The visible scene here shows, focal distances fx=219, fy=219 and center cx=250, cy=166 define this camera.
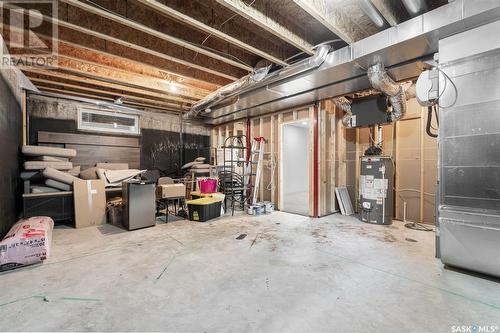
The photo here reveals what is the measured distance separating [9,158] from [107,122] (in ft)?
7.95

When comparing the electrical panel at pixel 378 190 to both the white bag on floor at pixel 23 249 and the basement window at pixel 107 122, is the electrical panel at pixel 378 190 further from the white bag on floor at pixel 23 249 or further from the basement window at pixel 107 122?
the basement window at pixel 107 122

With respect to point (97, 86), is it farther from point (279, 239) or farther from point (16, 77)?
point (279, 239)

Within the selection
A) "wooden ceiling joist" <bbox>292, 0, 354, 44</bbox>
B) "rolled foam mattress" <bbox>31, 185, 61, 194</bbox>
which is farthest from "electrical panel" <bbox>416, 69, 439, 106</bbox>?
"rolled foam mattress" <bbox>31, 185, 61, 194</bbox>

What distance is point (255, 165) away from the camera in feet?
19.2

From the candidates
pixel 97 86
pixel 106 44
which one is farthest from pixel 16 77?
pixel 106 44

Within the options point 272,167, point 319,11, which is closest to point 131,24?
point 319,11

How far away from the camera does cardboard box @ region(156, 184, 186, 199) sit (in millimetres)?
4270

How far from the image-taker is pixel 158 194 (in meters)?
4.43

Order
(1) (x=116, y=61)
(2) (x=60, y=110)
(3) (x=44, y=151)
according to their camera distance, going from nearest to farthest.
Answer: (1) (x=116, y=61) → (3) (x=44, y=151) → (2) (x=60, y=110)

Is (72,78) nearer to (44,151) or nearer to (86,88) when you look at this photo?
(86,88)

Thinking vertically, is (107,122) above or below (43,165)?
above

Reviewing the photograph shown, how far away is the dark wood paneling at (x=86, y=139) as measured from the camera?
4.78m

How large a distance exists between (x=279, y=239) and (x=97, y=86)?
4.68 metres

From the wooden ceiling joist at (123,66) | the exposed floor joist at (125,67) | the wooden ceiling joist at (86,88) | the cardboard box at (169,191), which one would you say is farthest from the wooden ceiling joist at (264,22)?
the wooden ceiling joist at (86,88)
